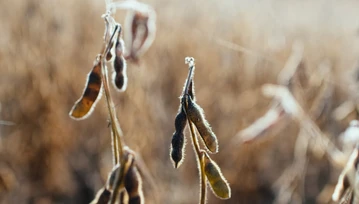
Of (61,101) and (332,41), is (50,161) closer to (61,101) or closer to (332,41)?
(61,101)

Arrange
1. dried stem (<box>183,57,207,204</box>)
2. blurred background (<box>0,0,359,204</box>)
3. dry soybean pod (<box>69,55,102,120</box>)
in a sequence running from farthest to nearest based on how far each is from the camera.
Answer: blurred background (<box>0,0,359,204</box>)
dry soybean pod (<box>69,55,102,120</box>)
dried stem (<box>183,57,207,204</box>)

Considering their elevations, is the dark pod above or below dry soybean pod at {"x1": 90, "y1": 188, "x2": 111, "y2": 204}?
above

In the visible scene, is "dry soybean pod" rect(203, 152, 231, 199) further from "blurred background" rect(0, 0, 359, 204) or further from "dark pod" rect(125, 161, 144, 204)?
"blurred background" rect(0, 0, 359, 204)

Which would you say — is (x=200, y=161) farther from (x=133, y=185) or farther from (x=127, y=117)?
(x=127, y=117)

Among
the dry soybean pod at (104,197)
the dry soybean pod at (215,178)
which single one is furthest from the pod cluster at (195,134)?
the dry soybean pod at (104,197)

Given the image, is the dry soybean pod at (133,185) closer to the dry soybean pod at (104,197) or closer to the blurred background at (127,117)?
the dry soybean pod at (104,197)

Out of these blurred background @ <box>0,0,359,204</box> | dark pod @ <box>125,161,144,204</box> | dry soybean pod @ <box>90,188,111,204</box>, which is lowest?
blurred background @ <box>0,0,359,204</box>

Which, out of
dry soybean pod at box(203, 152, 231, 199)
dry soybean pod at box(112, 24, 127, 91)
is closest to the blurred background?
dry soybean pod at box(112, 24, 127, 91)

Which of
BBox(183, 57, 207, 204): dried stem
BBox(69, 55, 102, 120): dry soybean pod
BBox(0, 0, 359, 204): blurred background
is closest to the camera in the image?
BBox(183, 57, 207, 204): dried stem
